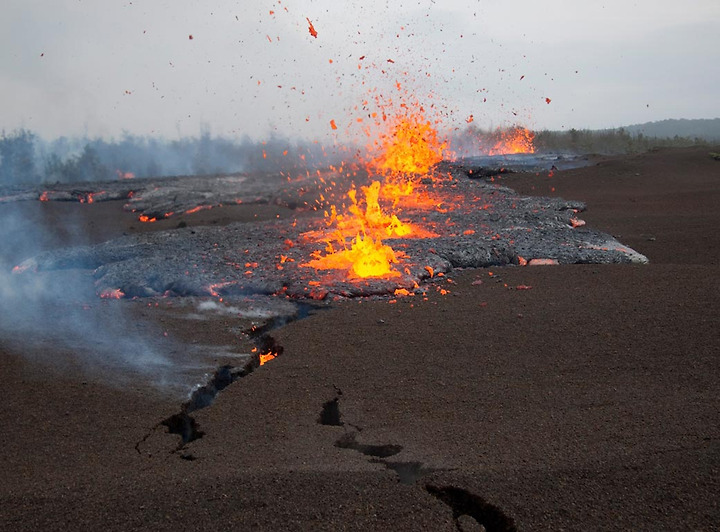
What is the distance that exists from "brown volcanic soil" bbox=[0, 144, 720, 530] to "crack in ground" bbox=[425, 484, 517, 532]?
1cm

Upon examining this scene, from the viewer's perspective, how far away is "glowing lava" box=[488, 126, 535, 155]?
28.1m

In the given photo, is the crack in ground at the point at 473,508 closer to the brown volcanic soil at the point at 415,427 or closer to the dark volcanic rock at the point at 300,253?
the brown volcanic soil at the point at 415,427

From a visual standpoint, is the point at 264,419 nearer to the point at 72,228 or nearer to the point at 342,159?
the point at 72,228

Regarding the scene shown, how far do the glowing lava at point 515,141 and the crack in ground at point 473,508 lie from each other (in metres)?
25.0

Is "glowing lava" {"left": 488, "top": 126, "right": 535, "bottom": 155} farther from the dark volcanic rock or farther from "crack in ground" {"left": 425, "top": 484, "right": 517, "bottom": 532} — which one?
"crack in ground" {"left": 425, "top": 484, "right": 517, "bottom": 532}

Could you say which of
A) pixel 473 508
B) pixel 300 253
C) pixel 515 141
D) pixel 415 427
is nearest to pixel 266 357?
pixel 415 427

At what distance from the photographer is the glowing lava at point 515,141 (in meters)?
28.1

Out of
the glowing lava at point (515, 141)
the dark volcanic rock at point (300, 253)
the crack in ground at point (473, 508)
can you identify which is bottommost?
the crack in ground at point (473, 508)

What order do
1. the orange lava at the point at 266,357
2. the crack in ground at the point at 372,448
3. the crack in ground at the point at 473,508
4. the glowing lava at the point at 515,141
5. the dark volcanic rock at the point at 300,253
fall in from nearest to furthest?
the crack in ground at the point at 473,508
the crack in ground at the point at 372,448
the orange lava at the point at 266,357
the dark volcanic rock at the point at 300,253
the glowing lava at the point at 515,141

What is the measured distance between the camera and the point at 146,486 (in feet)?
12.3

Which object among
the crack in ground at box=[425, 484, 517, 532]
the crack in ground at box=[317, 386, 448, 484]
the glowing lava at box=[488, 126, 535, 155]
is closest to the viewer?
the crack in ground at box=[425, 484, 517, 532]

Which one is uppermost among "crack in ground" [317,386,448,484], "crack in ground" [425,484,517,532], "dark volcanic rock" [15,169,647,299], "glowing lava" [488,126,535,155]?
"glowing lava" [488,126,535,155]

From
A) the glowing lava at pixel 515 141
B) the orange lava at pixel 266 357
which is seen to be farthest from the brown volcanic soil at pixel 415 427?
the glowing lava at pixel 515 141

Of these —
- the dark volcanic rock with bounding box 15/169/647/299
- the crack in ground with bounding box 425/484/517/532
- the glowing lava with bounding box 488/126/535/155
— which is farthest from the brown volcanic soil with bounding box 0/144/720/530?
the glowing lava with bounding box 488/126/535/155
